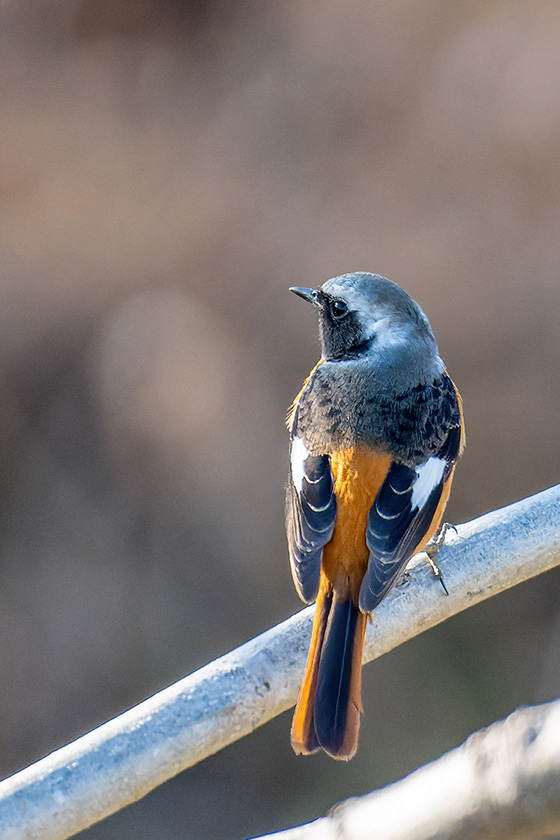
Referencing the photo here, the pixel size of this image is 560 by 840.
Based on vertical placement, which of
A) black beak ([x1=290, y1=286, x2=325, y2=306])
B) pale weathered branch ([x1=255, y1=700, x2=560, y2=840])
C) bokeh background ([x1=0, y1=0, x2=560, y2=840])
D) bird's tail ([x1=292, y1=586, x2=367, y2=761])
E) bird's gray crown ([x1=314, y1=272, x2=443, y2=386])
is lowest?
pale weathered branch ([x1=255, y1=700, x2=560, y2=840])

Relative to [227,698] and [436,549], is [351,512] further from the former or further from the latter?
[227,698]

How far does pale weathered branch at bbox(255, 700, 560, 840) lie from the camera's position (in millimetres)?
863

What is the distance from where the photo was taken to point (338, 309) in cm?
284

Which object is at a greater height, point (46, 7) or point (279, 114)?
point (46, 7)

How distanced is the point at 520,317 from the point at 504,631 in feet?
6.93

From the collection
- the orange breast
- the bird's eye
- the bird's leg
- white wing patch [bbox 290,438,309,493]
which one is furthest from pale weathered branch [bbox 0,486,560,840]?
the bird's eye

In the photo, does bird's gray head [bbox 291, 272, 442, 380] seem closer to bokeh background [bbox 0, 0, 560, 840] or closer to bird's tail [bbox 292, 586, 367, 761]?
bird's tail [bbox 292, 586, 367, 761]

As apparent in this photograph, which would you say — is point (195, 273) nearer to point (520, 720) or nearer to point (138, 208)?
point (138, 208)

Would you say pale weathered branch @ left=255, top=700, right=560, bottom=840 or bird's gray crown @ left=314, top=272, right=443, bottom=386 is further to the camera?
bird's gray crown @ left=314, top=272, right=443, bottom=386

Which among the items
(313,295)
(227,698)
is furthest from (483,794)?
(313,295)

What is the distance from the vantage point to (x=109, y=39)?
4719 mm

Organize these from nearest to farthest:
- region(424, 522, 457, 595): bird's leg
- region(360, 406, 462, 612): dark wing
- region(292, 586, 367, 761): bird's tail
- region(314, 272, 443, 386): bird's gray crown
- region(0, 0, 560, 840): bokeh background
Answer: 1. region(292, 586, 367, 761): bird's tail
2. region(360, 406, 462, 612): dark wing
3. region(424, 522, 457, 595): bird's leg
4. region(314, 272, 443, 386): bird's gray crown
5. region(0, 0, 560, 840): bokeh background

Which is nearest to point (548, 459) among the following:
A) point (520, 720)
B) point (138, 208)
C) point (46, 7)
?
point (138, 208)

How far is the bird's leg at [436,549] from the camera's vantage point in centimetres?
236
